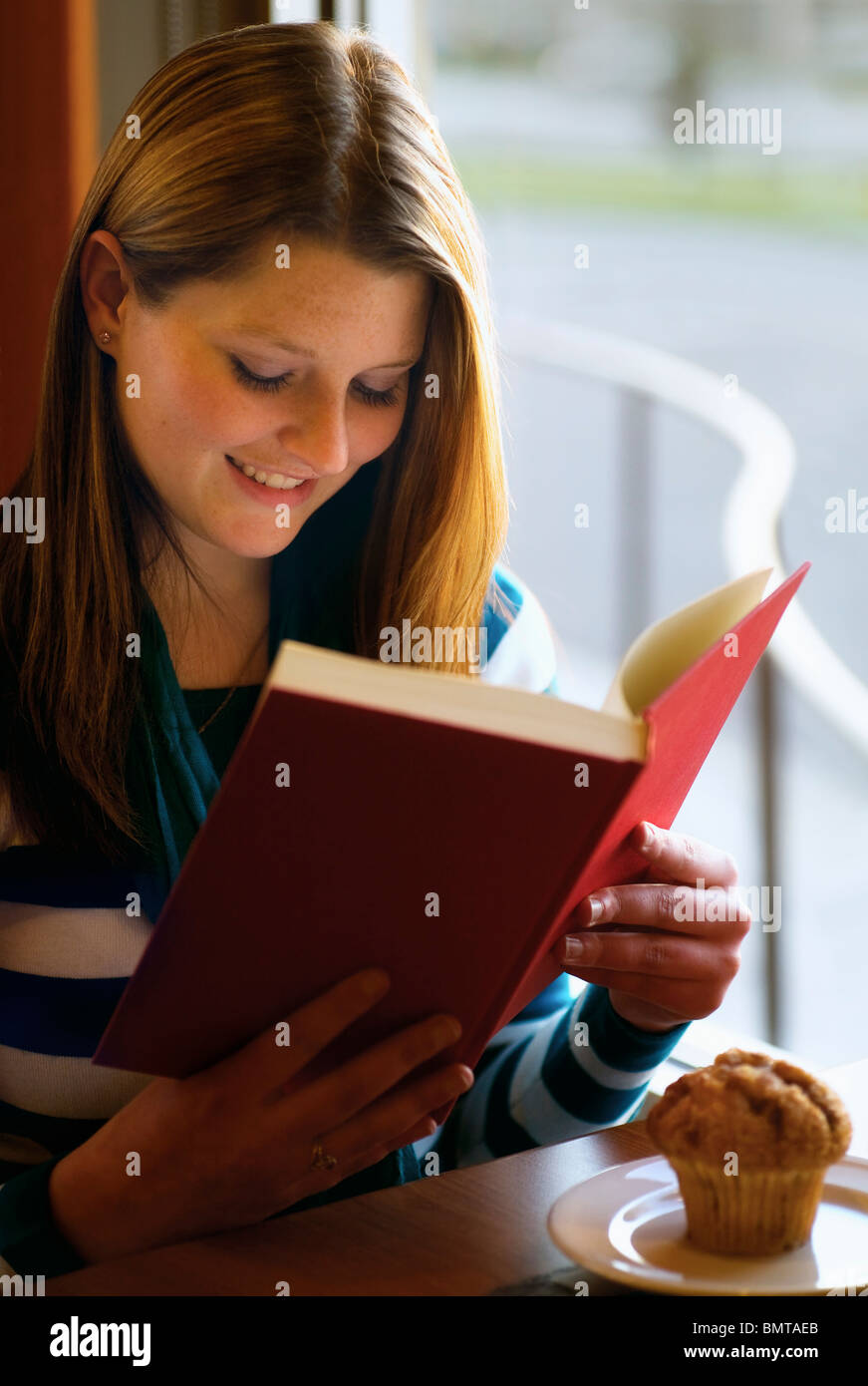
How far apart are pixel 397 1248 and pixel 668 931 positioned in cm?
29

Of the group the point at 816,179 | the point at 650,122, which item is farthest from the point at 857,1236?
the point at 650,122

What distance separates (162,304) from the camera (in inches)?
42.2

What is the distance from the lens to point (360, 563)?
133cm

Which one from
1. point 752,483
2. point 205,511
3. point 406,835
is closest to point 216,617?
point 205,511

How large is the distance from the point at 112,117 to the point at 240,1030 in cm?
177

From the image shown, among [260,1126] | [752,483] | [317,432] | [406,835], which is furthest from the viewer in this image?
[752,483]

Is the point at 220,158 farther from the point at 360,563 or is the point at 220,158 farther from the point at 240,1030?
the point at 240,1030

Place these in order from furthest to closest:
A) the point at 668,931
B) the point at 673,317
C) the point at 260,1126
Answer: the point at 673,317 < the point at 668,931 < the point at 260,1126

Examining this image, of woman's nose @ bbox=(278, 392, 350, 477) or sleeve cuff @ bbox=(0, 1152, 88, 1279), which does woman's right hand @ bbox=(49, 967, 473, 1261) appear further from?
woman's nose @ bbox=(278, 392, 350, 477)

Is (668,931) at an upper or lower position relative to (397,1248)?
upper

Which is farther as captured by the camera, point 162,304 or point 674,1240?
point 162,304

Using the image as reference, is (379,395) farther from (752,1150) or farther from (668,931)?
(752,1150)
